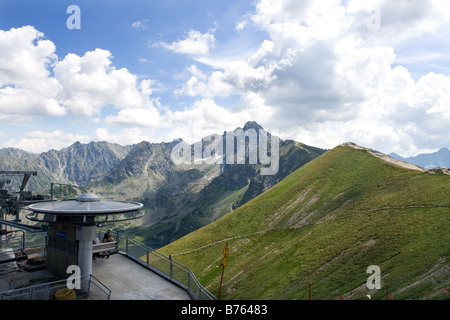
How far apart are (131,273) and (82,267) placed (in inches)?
158

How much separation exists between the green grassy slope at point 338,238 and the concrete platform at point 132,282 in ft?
54.3

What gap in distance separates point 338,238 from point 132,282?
109 ft

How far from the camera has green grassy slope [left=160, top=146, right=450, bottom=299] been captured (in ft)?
95.4

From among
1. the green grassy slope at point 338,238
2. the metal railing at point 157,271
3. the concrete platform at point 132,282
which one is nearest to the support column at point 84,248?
the metal railing at point 157,271

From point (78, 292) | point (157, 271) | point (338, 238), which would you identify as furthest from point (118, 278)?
point (338, 238)

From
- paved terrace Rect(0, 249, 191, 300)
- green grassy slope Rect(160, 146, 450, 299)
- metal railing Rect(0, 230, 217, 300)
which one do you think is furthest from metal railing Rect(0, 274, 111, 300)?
green grassy slope Rect(160, 146, 450, 299)

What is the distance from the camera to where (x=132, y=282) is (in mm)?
22125

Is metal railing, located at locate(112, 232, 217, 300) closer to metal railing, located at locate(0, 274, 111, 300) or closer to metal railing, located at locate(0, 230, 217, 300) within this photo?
metal railing, located at locate(0, 230, 217, 300)

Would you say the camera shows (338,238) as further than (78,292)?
Yes

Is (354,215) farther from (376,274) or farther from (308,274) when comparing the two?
(376,274)

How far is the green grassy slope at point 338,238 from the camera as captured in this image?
95.4 ft

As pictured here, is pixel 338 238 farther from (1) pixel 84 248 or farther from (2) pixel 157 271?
(1) pixel 84 248

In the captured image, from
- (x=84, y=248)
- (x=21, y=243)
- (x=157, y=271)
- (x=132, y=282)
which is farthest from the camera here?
(x=21, y=243)
